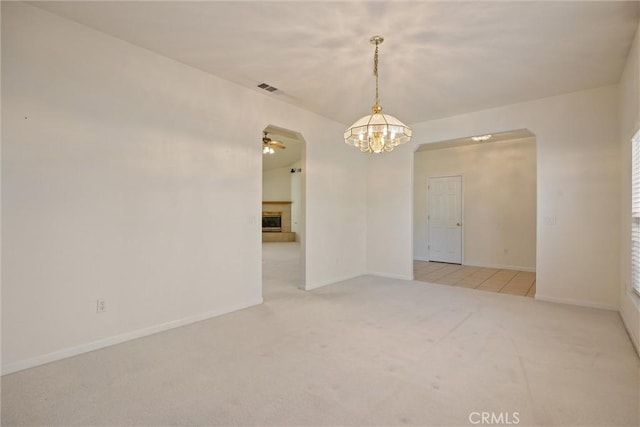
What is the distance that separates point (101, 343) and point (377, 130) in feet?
10.3

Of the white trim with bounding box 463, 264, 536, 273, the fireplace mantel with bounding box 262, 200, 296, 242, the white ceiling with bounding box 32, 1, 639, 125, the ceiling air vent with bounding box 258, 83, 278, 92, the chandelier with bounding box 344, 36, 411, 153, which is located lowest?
the white trim with bounding box 463, 264, 536, 273

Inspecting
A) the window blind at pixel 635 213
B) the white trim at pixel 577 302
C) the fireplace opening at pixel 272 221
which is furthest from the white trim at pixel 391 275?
the fireplace opening at pixel 272 221

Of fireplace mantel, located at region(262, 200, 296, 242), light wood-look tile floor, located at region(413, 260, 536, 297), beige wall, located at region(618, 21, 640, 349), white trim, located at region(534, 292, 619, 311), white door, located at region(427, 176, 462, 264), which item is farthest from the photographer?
fireplace mantel, located at region(262, 200, 296, 242)

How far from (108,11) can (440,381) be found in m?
3.78

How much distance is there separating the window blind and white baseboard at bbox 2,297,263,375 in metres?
4.19

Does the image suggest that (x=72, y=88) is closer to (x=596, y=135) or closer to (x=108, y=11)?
(x=108, y=11)

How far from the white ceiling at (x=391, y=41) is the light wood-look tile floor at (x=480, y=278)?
294cm

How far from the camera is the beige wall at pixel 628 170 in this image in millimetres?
2816

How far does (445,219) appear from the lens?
25.5ft

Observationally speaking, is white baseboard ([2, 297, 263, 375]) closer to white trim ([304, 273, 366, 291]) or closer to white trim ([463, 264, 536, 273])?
white trim ([304, 273, 366, 291])

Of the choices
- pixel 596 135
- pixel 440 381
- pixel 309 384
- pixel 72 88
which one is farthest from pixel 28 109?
pixel 596 135

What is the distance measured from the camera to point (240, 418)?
1.84 m

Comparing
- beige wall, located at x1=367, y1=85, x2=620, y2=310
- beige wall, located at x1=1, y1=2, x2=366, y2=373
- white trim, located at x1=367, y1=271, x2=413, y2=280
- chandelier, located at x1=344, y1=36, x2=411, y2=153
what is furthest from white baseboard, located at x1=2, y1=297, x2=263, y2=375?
beige wall, located at x1=367, y1=85, x2=620, y2=310

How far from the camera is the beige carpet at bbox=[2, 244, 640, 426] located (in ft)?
6.15
